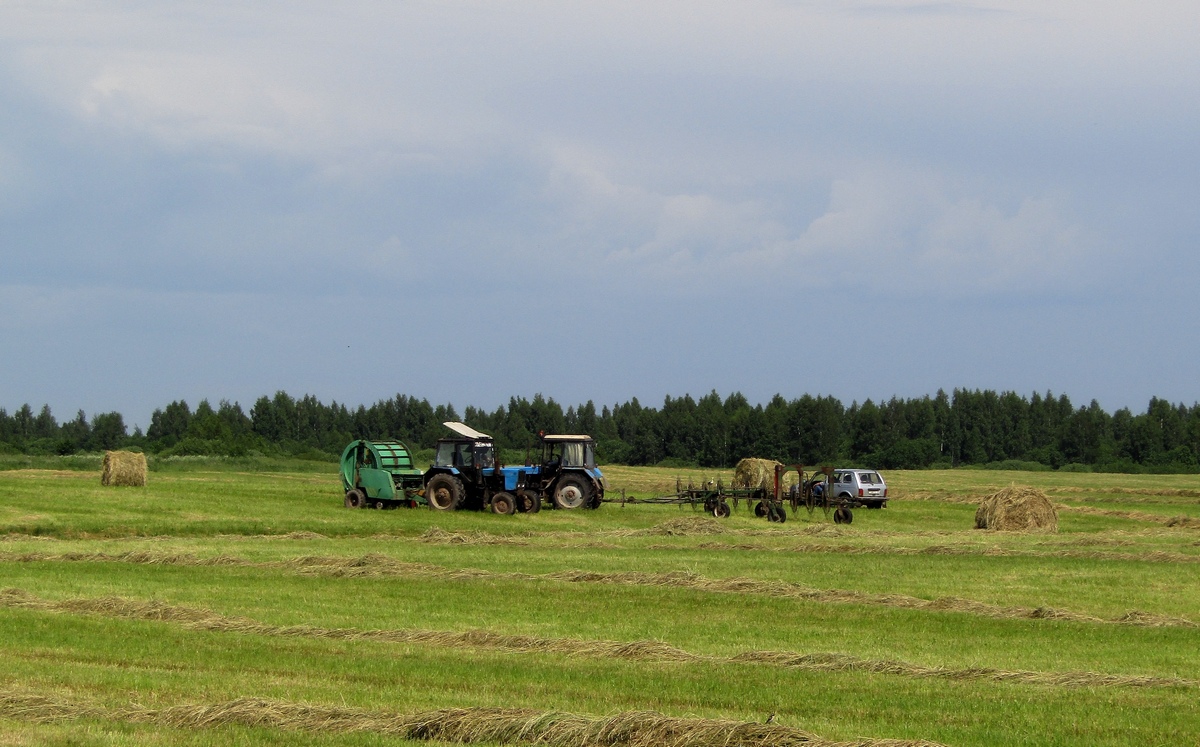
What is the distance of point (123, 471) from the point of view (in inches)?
1682

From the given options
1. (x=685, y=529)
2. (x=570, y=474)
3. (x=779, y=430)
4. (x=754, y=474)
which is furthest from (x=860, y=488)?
(x=779, y=430)

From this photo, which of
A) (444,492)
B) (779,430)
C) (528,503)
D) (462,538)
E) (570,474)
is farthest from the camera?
(779,430)

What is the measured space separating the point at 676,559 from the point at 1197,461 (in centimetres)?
8967

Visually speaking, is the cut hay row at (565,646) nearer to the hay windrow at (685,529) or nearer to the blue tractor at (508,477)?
the hay windrow at (685,529)

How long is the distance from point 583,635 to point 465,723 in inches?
238

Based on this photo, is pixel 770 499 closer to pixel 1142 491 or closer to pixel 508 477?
pixel 508 477

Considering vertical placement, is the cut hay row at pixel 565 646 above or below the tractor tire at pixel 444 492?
below

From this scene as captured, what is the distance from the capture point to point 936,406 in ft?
414

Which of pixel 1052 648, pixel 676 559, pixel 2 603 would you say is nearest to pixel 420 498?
pixel 676 559

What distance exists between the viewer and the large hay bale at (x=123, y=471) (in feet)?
140

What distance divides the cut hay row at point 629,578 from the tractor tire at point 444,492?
13.9 meters

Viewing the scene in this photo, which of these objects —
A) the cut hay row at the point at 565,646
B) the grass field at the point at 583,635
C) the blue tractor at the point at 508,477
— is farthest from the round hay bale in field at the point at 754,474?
the cut hay row at the point at 565,646

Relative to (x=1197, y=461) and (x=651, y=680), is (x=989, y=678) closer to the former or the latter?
(x=651, y=680)

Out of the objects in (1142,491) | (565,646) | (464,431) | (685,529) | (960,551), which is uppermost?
(464,431)
